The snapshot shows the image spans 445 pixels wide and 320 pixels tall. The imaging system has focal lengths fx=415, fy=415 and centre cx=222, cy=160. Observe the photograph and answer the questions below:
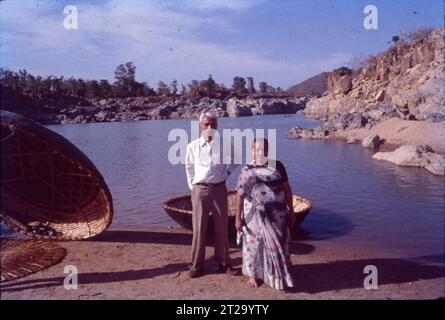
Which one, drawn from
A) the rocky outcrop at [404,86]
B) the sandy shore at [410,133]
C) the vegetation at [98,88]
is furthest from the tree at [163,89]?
the sandy shore at [410,133]

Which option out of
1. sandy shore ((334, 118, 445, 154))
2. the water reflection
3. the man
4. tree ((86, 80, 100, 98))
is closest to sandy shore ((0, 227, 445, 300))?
the man

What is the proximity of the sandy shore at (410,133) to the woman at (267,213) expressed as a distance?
477 inches

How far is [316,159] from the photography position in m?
16.6

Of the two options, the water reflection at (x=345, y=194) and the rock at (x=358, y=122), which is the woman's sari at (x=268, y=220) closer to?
the water reflection at (x=345, y=194)

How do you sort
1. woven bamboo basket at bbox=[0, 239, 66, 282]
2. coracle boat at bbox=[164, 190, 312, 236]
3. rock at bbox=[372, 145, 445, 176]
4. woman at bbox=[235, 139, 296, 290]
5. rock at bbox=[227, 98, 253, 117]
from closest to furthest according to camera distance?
1. woman at bbox=[235, 139, 296, 290]
2. woven bamboo basket at bbox=[0, 239, 66, 282]
3. coracle boat at bbox=[164, 190, 312, 236]
4. rock at bbox=[372, 145, 445, 176]
5. rock at bbox=[227, 98, 253, 117]

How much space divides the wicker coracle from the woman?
258 centimetres

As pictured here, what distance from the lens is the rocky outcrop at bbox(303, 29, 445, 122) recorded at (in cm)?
1836

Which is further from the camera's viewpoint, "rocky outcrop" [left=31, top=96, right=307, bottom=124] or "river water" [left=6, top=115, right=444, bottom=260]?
"rocky outcrop" [left=31, top=96, right=307, bottom=124]

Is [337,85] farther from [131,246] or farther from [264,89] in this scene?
[264,89]

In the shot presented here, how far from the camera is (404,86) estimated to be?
2503 centimetres

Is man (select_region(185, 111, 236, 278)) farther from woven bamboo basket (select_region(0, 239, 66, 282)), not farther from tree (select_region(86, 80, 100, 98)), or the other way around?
tree (select_region(86, 80, 100, 98))

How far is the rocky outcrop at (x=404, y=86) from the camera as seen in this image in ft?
60.2
